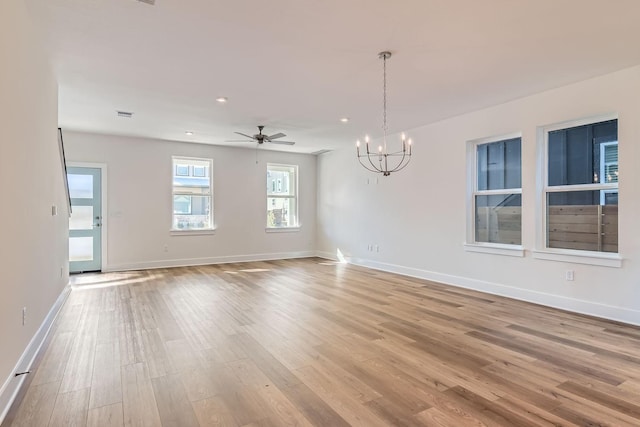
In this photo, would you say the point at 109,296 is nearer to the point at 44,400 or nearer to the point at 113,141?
the point at 44,400

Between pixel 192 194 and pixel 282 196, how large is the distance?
2.24 m

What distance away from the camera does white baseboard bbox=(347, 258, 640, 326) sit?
3.72 meters

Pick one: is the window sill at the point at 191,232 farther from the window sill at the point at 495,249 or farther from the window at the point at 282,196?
the window sill at the point at 495,249

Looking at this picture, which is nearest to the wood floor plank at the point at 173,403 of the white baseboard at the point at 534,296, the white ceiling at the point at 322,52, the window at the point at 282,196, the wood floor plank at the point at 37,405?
the wood floor plank at the point at 37,405

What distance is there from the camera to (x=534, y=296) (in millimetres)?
4484

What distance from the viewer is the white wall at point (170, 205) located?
695 cm

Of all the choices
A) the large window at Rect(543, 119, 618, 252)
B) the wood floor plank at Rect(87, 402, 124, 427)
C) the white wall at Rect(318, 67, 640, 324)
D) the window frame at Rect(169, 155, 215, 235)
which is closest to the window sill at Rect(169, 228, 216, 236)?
the window frame at Rect(169, 155, 215, 235)

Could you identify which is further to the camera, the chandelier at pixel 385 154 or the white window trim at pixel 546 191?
the white window trim at pixel 546 191

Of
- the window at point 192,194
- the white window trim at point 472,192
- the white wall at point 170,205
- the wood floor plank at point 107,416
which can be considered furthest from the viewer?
the window at point 192,194

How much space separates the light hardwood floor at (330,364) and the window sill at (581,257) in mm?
640

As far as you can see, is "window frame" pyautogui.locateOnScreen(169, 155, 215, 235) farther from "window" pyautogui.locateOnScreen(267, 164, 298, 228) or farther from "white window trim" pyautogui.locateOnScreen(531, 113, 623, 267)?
"white window trim" pyautogui.locateOnScreen(531, 113, 623, 267)

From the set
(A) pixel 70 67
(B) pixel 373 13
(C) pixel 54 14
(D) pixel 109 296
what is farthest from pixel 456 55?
(D) pixel 109 296

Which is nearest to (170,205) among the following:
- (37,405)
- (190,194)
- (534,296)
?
(190,194)

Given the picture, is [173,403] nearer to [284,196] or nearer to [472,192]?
[472,192]
